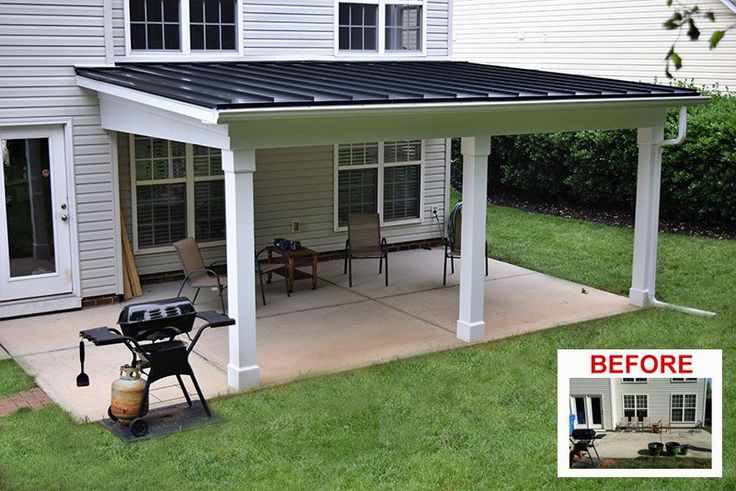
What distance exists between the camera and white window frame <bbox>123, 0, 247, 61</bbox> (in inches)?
400

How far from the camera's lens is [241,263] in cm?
766

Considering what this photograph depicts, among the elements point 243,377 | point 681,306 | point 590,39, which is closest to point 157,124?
point 243,377

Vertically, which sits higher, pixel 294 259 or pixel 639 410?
pixel 639 410

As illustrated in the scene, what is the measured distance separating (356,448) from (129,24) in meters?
5.67

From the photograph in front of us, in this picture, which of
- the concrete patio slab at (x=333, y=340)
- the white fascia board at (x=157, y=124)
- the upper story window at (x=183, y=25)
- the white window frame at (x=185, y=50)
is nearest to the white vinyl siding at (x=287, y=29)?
the white window frame at (x=185, y=50)

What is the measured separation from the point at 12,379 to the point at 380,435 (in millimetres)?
3228

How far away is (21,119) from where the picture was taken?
31.3 feet

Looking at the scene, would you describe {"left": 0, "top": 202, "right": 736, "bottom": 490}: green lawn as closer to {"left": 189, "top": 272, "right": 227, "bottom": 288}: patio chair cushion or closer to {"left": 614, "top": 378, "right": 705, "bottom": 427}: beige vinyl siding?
{"left": 614, "top": 378, "right": 705, "bottom": 427}: beige vinyl siding

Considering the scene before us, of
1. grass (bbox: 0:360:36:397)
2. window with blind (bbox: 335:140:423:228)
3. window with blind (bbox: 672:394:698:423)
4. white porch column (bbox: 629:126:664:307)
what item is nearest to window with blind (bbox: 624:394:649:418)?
window with blind (bbox: 672:394:698:423)

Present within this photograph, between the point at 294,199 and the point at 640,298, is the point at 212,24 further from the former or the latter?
the point at 640,298

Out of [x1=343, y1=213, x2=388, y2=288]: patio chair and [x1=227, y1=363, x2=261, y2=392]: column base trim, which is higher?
[x1=343, y1=213, x2=388, y2=288]: patio chair

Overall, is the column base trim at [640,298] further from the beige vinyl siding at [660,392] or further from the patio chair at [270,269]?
the beige vinyl siding at [660,392]

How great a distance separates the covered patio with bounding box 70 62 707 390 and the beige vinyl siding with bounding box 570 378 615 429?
3652 millimetres

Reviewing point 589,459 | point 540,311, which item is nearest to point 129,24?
point 540,311
